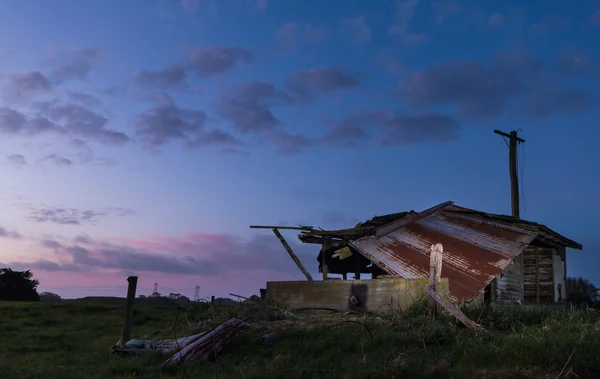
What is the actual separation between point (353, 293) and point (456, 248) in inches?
249

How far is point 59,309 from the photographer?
28172 mm

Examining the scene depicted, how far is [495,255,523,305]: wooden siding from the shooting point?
814 inches

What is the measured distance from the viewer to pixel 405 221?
21328mm

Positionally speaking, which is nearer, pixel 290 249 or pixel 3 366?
pixel 3 366

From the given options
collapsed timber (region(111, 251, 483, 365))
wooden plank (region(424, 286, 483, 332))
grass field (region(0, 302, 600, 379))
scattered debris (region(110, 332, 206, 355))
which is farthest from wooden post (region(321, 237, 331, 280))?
scattered debris (region(110, 332, 206, 355))

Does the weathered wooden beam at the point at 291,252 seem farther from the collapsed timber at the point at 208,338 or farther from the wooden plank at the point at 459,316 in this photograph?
the wooden plank at the point at 459,316

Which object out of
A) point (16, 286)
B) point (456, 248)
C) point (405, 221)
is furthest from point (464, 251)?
point (16, 286)

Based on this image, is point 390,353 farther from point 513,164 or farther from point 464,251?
point 513,164

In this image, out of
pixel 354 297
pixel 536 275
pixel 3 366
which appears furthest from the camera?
pixel 536 275

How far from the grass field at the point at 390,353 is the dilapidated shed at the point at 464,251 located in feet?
16.6

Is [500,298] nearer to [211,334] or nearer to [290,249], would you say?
[290,249]

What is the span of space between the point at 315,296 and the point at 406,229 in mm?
7012

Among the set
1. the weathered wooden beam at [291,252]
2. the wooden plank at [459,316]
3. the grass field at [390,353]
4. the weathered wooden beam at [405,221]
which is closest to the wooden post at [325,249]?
the weathered wooden beam at [291,252]

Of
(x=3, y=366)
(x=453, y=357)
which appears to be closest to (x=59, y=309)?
(x=3, y=366)
